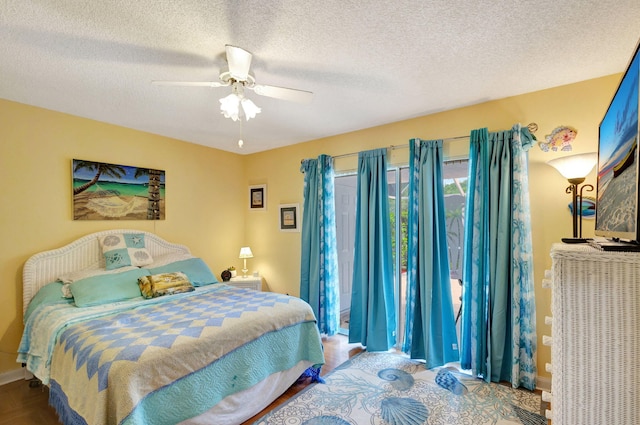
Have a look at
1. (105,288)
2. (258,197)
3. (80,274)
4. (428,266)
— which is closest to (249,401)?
(105,288)

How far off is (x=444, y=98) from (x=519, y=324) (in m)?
2.01

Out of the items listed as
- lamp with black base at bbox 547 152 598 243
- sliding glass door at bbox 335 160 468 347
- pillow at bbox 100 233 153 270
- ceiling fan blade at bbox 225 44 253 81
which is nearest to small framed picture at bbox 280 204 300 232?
sliding glass door at bbox 335 160 468 347

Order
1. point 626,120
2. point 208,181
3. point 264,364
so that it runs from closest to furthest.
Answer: point 626,120
point 264,364
point 208,181

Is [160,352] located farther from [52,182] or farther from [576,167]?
[576,167]

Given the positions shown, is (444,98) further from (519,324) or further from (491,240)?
(519,324)

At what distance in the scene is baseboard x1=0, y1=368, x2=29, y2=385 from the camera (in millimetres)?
2555

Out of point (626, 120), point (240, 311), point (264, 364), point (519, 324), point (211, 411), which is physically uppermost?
point (626, 120)

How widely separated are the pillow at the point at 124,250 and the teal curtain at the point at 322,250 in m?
1.87

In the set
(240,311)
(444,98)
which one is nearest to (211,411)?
(240,311)

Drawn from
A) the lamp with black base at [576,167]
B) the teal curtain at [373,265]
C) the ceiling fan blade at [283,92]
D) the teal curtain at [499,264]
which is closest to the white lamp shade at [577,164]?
the lamp with black base at [576,167]

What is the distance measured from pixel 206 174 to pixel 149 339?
2771 mm

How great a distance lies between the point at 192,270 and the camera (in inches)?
130

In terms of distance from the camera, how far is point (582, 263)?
831 mm

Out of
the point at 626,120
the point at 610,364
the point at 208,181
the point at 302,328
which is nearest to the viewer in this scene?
the point at 610,364
